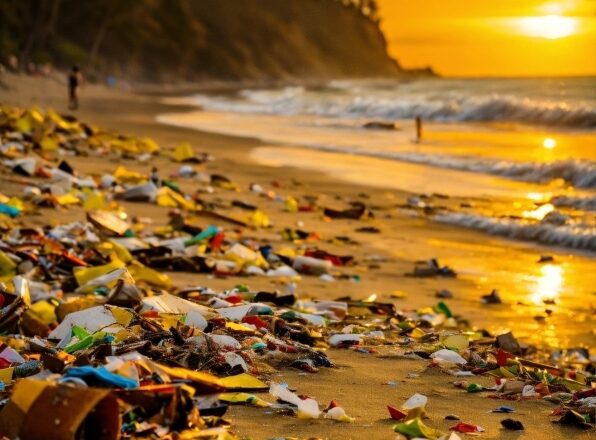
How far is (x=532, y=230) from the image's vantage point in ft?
33.8

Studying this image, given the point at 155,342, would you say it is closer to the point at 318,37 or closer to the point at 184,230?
the point at 184,230

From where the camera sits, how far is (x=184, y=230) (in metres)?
8.78

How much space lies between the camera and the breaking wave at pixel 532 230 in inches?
385

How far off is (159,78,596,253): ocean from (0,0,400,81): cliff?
1771cm

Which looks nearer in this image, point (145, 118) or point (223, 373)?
point (223, 373)

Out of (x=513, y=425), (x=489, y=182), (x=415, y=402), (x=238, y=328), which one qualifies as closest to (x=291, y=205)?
(x=489, y=182)

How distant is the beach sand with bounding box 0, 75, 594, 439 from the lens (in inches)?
151

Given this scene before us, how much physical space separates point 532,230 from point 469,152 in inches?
330

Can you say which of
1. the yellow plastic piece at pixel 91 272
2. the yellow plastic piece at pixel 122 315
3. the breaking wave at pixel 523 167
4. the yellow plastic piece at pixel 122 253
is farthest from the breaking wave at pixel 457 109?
the yellow plastic piece at pixel 122 315

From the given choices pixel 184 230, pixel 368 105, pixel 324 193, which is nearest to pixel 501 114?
pixel 368 105

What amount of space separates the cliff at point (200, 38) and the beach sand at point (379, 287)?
29368 millimetres

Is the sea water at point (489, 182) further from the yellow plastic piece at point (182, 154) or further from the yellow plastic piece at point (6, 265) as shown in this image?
the yellow plastic piece at point (6, 265)

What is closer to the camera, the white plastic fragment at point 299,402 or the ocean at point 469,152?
the white plastic fragment at point 299,402

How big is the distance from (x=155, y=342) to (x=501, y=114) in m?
25.3
